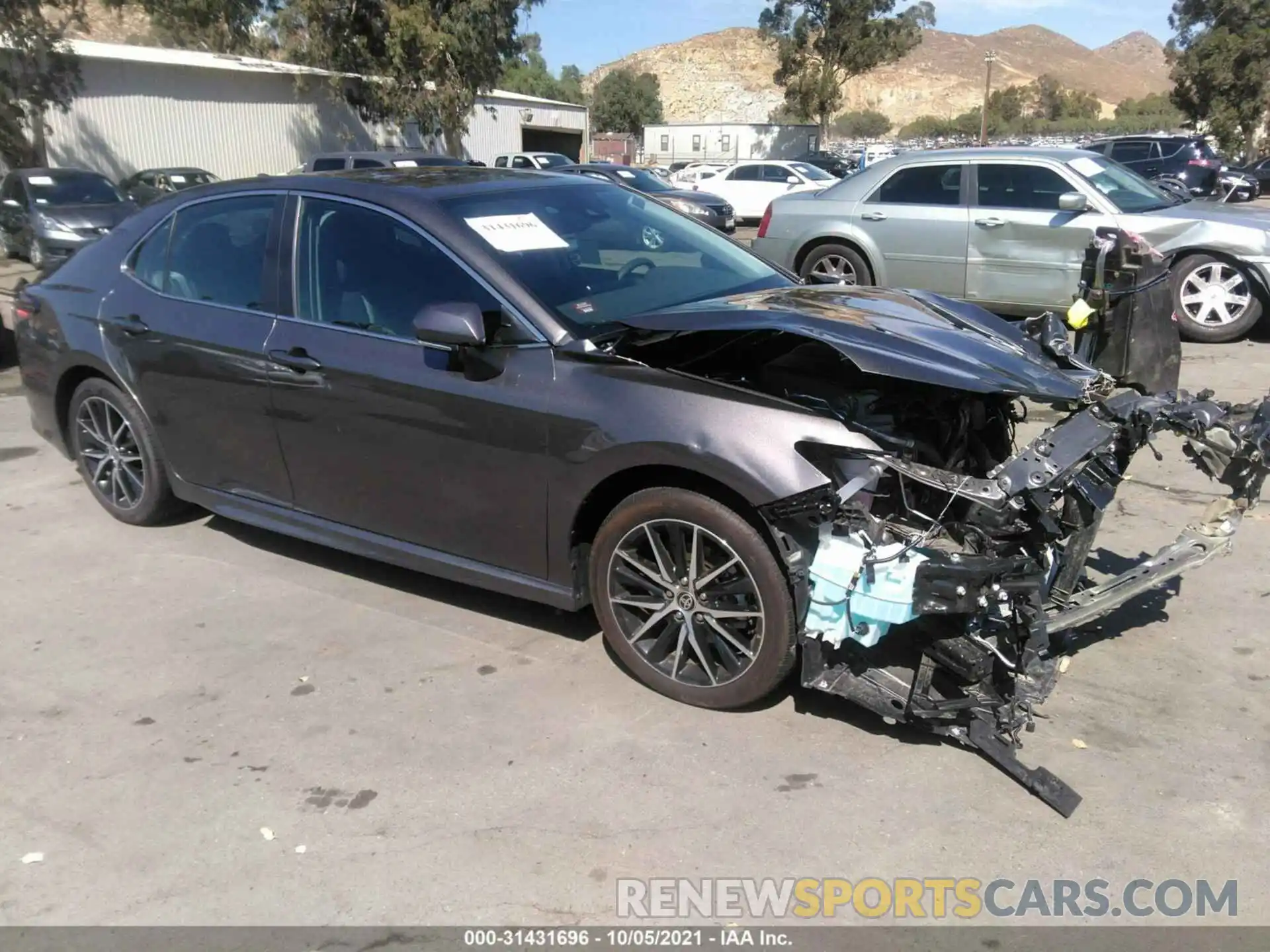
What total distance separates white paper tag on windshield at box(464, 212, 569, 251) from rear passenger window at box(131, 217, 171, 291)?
1.83 meters

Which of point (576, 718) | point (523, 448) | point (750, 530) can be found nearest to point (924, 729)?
point (750, 530)

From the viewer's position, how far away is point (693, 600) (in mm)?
3438

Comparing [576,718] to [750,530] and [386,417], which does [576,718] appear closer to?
[750,530]

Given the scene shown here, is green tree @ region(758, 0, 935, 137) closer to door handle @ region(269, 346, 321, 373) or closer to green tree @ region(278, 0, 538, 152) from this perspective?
green tree @ region(278, 0, 538, 152)

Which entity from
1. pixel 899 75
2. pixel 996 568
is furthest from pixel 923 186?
pixel 899 75

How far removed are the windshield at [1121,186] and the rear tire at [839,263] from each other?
6.58 feet

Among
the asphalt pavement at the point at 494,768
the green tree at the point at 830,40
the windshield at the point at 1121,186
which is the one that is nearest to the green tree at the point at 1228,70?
the green tree at the point at 830,40

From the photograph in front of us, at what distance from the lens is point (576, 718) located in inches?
139

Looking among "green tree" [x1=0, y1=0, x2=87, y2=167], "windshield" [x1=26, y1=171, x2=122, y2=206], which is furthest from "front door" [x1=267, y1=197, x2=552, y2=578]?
"green tree" [x1=0, y1=0, x2=87, y2=167]

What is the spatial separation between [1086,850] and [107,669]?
3480mm

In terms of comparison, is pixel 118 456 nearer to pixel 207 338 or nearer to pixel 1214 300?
pixel 207 338

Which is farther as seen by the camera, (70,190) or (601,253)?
(70,190)

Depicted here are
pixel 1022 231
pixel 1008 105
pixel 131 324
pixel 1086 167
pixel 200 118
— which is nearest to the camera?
pixel 131 324

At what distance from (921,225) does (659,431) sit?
7.15 metres
